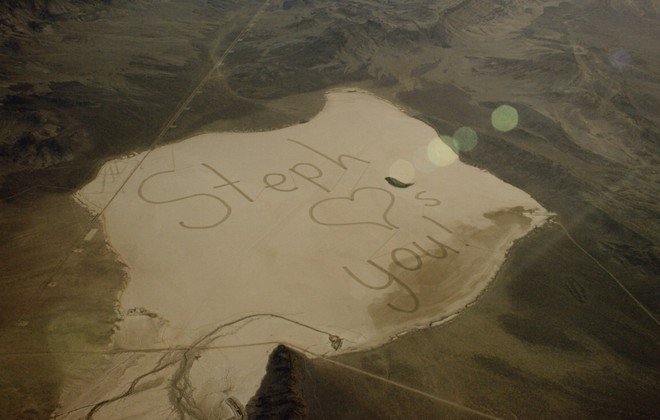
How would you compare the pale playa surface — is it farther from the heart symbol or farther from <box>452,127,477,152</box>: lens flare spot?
<box>452,127,477,152</box>: lens flare spot

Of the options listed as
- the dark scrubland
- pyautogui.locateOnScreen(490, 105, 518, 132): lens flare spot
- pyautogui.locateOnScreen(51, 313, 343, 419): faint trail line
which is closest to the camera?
pyautogui.locateOnScreen(51, 313, 343, 419): faint trail line

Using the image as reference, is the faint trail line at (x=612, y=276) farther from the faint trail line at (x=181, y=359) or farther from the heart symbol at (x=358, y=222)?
the faint trail line at (x=181, y=359)

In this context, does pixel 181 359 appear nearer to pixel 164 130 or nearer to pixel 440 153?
pixel 164 130

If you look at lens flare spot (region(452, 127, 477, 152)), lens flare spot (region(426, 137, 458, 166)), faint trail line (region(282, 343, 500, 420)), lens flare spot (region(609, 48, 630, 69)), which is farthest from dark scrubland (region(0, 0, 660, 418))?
lens flare spot (region(426, 137, 458, 166))

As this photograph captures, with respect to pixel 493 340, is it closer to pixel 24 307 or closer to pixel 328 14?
pixel 24 307

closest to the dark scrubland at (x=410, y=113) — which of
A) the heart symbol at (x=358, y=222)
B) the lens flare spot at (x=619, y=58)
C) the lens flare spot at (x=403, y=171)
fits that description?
the lens flare spot at (x=619, y=58)

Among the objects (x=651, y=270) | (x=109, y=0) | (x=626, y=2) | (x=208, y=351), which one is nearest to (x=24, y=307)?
(x=208, y=351)

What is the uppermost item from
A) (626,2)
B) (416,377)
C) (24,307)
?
(626,2)

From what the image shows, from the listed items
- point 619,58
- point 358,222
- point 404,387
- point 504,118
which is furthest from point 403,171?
point 619,58
